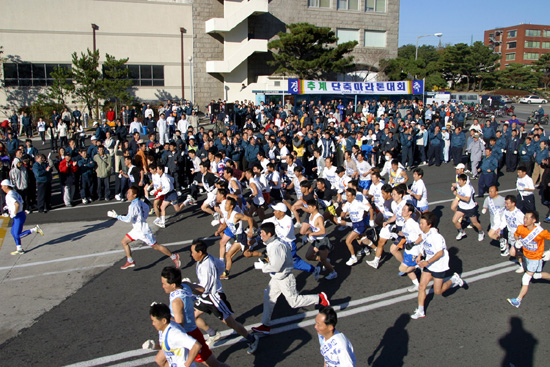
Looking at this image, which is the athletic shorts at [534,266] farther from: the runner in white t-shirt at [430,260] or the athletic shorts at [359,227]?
the athletic shorts at [359,227]

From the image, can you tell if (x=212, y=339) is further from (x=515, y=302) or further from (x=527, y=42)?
(x=527, y=42)

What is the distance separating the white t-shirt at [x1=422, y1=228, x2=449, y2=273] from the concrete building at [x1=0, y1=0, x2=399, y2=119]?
26.3m

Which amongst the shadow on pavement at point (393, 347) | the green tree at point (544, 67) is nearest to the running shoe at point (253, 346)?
the shadow on pavement at point (393, 347)

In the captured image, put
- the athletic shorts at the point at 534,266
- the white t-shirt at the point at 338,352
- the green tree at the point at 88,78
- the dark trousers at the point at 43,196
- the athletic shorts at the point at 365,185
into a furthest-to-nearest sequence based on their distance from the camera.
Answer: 1. the green tree at the point at 88,78
2. the dark trousers at the point at 43,196
3. the athletic shorts at the point at 365,185
4. the athletic shorts at the point at 534,266
5. the white t-shirt at the point at 338,352

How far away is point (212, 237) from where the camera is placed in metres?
10.9

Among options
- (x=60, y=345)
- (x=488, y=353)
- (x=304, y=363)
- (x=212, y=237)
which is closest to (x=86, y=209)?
(x=212, y=237)

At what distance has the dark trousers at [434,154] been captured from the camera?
745 inches

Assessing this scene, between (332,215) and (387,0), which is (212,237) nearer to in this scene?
(332,215)

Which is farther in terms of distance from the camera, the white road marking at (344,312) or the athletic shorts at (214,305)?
the white road marking at (344,312)

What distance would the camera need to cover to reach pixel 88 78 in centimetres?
3058

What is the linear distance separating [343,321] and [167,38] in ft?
116

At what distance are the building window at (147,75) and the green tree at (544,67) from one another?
64004 millimetres

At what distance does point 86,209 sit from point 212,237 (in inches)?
199

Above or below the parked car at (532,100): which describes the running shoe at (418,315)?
below
